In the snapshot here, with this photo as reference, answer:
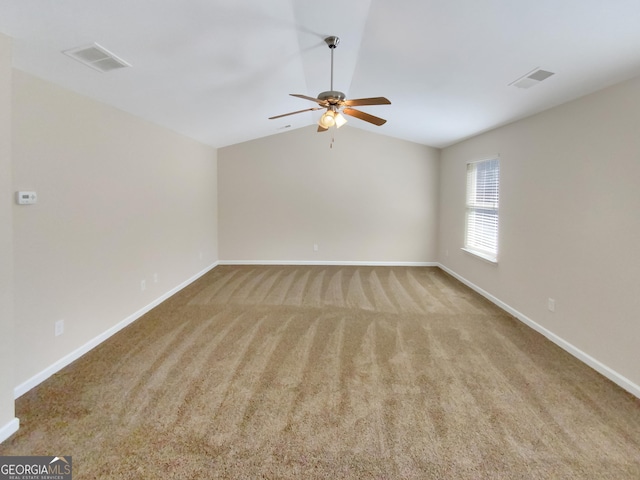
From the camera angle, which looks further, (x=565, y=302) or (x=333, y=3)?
(x=565, y=302)

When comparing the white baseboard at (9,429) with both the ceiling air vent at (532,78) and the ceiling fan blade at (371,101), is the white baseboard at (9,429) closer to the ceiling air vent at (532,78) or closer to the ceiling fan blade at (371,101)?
the ceiling fan blade at (371,101)

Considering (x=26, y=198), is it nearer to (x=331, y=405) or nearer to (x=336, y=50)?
(x=331, y=405)

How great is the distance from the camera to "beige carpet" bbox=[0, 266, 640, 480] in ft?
5.53

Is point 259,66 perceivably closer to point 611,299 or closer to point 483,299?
point 611,299

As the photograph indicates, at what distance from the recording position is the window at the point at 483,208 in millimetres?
4335

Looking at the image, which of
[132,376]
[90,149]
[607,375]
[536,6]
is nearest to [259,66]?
[90,149]

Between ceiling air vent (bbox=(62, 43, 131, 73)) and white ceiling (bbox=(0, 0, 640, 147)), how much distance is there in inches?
2.1

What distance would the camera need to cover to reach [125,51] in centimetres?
222

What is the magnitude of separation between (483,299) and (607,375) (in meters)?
1.92


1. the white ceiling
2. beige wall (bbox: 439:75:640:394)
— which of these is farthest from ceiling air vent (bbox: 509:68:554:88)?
beige wall (bbox: 439:75:640:394)

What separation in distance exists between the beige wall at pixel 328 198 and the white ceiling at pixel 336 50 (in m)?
2.32

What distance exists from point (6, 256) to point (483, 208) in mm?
5084

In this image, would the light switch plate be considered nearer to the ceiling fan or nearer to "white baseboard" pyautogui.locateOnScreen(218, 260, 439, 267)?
the ceiling fan

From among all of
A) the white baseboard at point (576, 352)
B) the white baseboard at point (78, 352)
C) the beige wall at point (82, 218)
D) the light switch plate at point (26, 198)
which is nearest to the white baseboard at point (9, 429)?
the white baseboard at point (78, 352)
